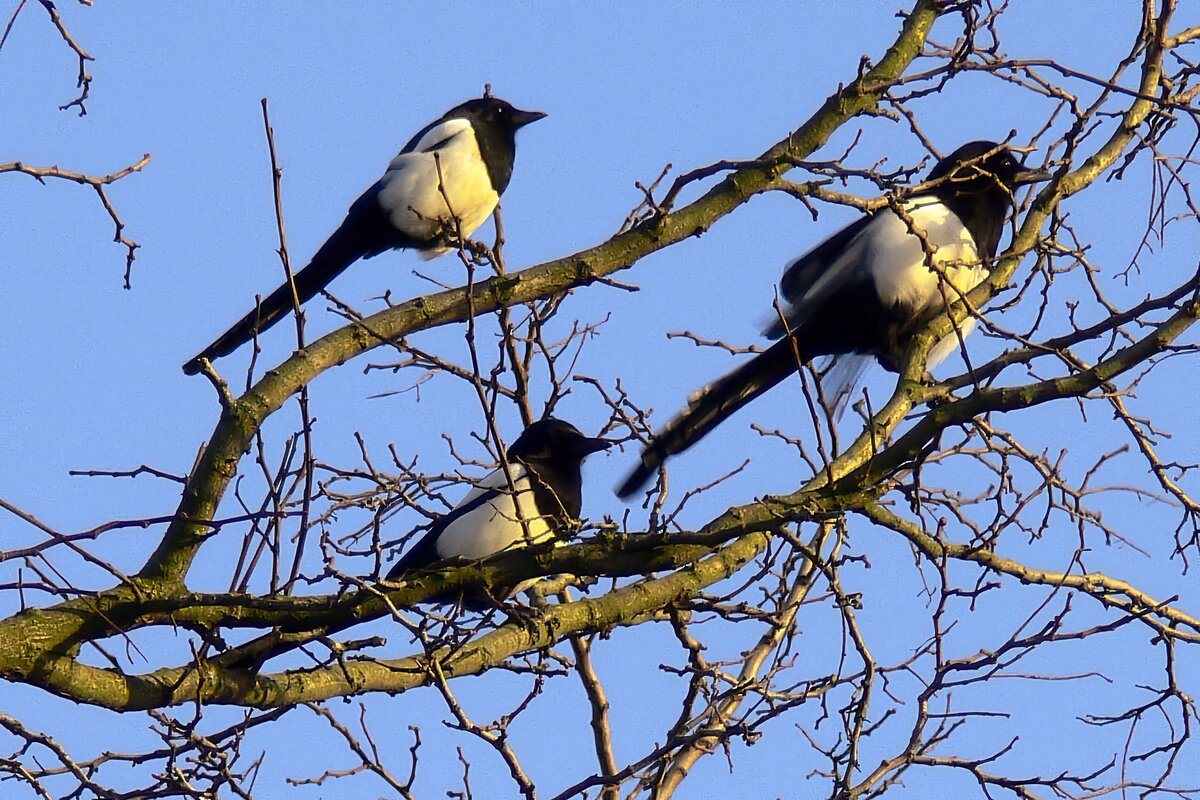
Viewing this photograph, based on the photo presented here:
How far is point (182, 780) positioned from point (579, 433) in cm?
178

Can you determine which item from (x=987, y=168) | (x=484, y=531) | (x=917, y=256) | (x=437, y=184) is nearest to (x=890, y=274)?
(x=917, y=256)

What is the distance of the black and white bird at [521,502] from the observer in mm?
3902

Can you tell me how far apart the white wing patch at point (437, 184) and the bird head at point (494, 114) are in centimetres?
7

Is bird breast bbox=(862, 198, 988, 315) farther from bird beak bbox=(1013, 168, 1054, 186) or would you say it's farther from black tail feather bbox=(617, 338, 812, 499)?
black tail feather bbox=(617, 338, 812, 499)

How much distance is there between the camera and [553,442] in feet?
13.5

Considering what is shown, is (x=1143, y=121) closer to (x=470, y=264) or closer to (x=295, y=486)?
(x=470, y=264)

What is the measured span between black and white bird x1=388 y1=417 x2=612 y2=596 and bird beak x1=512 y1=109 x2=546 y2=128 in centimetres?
144

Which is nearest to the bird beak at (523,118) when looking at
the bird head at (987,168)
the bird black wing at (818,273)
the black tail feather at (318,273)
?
the black tail feather at (318,273)

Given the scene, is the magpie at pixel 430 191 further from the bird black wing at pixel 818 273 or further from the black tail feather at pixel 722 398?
the black tail feather at pixel 722 398

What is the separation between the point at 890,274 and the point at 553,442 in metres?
0.96

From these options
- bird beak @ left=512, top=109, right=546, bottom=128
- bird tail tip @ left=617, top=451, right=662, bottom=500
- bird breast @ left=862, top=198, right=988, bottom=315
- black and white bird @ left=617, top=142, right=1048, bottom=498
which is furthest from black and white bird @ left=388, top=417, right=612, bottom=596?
bird beak @ left=512, top=109, right=546, bottom=128

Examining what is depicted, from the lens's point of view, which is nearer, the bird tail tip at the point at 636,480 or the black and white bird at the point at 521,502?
the bird tail tip at the point at 636,480

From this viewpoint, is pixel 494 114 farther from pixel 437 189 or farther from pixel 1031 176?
pixel 1031 176

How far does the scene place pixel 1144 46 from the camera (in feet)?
12.1
